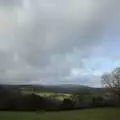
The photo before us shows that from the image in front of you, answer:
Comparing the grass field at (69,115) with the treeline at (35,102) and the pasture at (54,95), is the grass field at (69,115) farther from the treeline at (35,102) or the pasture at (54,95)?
the pasture at (54,95)

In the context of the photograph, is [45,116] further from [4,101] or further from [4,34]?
[4,34]

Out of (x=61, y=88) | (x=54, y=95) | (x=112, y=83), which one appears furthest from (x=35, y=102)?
(x=112, y=83)

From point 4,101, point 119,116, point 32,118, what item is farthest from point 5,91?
point 119,116

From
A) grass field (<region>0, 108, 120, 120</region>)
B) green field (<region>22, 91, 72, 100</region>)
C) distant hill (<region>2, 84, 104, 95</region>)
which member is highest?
distant hill (<region>2, 84, 104, 95</region>)

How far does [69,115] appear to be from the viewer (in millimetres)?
4875

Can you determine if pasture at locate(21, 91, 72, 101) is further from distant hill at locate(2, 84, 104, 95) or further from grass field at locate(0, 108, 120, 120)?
grass field at locate(0, 108, 120, 120)

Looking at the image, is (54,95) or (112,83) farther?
(112,83)

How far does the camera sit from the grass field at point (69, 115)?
4.82 m

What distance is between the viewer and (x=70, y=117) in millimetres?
4906

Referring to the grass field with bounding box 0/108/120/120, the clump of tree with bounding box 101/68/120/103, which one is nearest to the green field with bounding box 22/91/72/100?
the grass field with bounding box 0/108/120/120

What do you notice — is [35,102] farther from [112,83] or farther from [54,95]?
[112,83]

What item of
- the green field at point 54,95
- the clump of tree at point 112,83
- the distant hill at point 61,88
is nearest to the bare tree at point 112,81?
the clump of tree at point 112,83

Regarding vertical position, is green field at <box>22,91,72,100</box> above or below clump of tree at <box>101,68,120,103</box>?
below

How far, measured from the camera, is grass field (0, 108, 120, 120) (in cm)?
482
